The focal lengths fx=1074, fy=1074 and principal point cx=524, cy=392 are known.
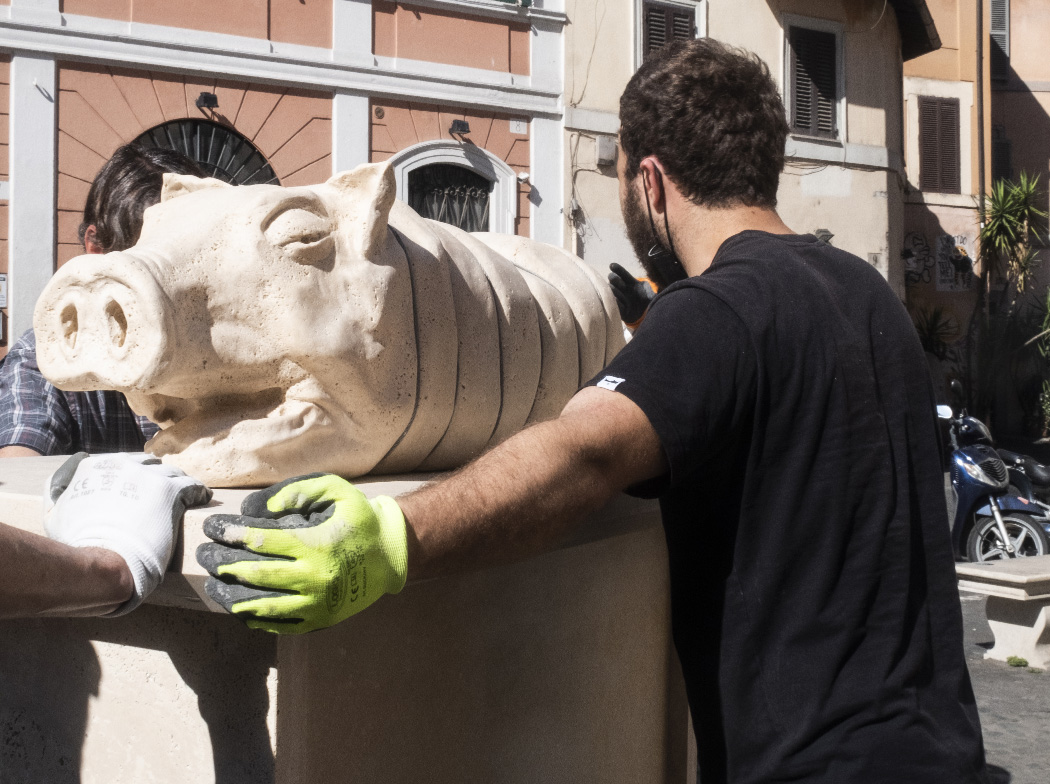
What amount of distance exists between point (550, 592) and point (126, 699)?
2.34ft

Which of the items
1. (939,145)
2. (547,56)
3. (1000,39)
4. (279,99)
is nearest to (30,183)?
(279,99)

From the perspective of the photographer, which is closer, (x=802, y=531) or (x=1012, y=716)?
(x=802, y=531)

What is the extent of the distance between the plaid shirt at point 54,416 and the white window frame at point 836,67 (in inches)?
438

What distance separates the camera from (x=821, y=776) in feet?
4.77

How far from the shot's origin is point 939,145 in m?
16.5

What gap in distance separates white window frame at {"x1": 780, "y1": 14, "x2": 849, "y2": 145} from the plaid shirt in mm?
11122

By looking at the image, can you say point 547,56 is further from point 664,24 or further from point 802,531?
point 802,531

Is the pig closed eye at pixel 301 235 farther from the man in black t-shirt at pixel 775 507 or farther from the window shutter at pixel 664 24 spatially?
the window shutter at pixel 664 24

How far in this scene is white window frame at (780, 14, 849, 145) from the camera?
12711 mm

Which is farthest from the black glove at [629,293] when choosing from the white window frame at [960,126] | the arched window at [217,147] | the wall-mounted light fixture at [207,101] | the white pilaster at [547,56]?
the white window frame at [960,126]

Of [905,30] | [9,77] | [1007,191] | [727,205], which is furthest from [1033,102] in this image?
[727,205]

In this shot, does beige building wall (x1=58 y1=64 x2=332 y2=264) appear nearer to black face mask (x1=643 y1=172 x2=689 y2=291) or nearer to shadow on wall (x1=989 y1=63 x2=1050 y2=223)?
black face mask (x1=643 y1=172 x2=689 y2=291)

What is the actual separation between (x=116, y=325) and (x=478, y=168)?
9.06 m

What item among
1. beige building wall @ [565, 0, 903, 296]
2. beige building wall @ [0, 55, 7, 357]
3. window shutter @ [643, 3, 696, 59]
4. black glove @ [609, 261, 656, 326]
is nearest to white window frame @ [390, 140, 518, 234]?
beige building wall @ [565, 0, 903, 296]
